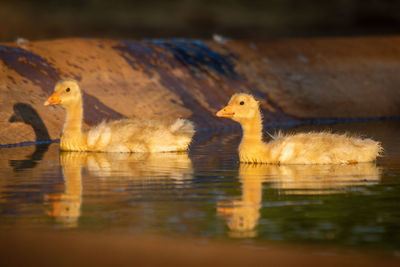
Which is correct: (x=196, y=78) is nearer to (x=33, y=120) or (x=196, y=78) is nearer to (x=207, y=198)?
(x=33, y=120)

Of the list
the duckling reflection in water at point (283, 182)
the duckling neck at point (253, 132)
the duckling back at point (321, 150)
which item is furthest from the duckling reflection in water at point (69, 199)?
the duckling back at point (321, 150)

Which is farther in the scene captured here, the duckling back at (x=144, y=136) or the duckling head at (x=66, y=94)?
the duckling head at (x=66, y=94)

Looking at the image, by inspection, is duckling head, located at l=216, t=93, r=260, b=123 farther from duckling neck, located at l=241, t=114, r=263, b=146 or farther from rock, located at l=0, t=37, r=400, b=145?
rock, located at l=0, t=37, r=400, b=145

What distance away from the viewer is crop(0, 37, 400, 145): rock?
21562mm

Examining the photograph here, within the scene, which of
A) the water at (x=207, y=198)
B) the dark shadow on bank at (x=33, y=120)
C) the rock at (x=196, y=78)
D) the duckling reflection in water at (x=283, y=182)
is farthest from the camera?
the rock at (x=196, y=78)

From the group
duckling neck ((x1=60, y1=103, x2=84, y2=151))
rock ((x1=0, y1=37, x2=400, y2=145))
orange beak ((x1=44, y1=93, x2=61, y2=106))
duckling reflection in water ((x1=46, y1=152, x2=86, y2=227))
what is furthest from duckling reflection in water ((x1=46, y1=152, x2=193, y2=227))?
rock ((x1=0, y1=37, x2=400, y2=145))

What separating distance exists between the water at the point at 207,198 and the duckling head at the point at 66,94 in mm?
1865

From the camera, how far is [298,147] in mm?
14016

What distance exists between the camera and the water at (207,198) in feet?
27.3

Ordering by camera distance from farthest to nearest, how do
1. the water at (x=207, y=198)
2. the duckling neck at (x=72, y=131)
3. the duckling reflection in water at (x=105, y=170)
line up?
the duckling neck at (x=72, y=131)
the duckling reflection in water at (x=105, y=170)
the water at (x=207, y=198)

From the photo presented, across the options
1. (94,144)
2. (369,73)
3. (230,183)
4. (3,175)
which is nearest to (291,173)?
(230,183)

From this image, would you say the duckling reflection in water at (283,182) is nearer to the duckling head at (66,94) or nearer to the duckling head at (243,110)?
the duckling head at (243,110)

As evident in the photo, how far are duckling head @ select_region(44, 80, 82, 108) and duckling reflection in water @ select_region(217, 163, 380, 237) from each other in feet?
15.8

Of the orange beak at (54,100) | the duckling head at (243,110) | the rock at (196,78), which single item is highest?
the rock at (196,78)
